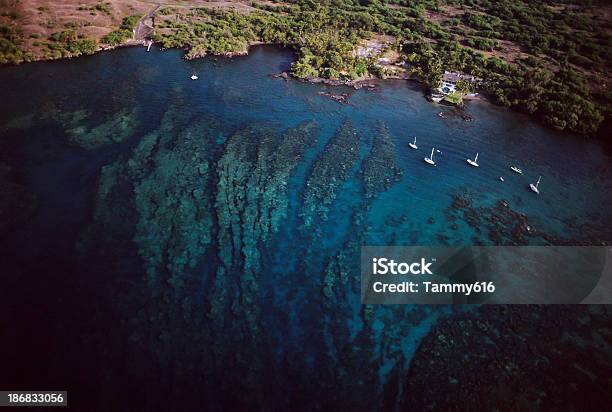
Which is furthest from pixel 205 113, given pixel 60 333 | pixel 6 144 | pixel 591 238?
pixel 591 238

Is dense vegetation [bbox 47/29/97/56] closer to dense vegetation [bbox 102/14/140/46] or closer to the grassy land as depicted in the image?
dense vegetation [bbox 102/14/140/46]

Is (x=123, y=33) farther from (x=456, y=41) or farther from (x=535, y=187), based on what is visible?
(x=535, y=187)

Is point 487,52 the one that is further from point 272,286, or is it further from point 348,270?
point 272,286

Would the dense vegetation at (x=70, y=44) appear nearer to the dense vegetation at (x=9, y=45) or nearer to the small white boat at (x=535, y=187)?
the dense vegetation at (x=9, y=45)

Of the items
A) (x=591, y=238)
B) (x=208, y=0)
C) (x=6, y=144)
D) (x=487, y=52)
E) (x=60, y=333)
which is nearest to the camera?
(x=60, y=333)

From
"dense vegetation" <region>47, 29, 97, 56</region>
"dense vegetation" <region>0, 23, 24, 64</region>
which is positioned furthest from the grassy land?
"dense vegetation" <region>47, 29, 97, 56</region>

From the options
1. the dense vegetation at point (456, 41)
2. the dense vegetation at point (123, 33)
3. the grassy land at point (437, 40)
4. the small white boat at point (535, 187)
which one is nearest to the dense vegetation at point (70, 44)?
the dense vegetation at point (123, 33)
